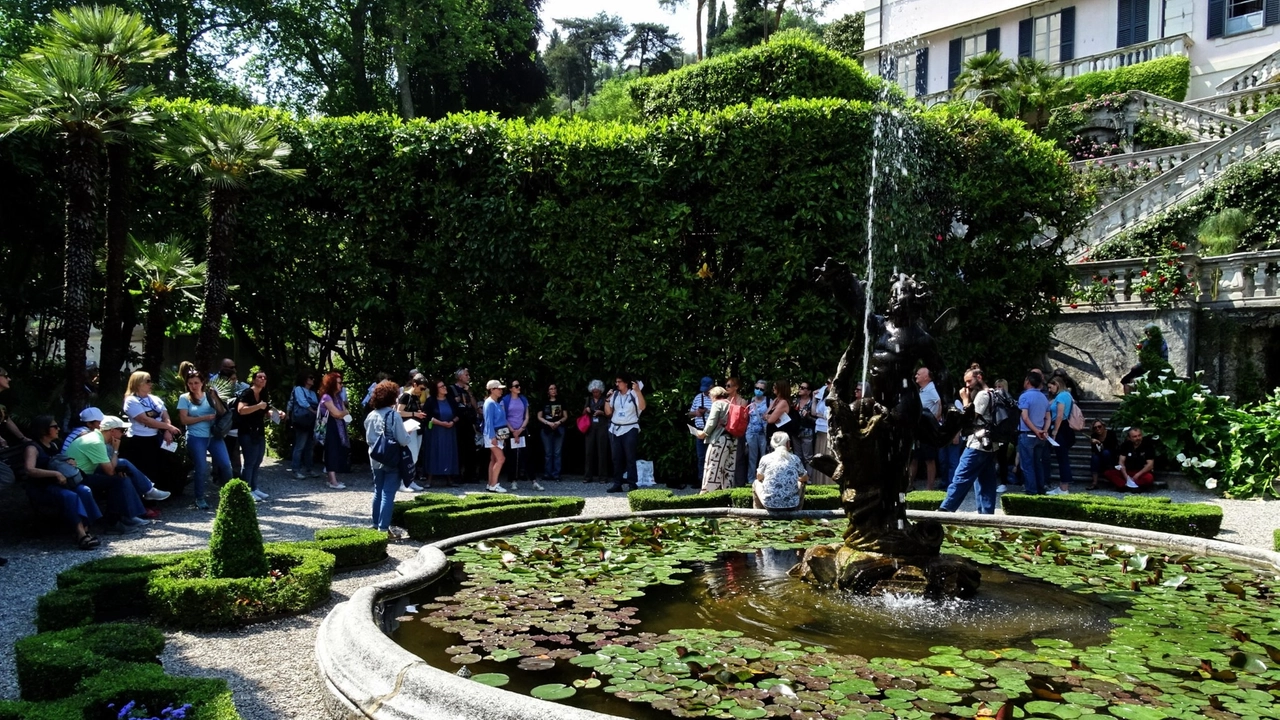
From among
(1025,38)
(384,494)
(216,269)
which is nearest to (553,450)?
(216,269)

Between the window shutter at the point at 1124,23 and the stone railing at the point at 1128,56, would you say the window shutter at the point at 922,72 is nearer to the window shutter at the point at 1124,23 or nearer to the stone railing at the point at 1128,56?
the stone railing at the point at 1128,56

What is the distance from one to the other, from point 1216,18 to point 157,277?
98.6ft

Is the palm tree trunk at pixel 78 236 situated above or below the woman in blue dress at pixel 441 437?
above

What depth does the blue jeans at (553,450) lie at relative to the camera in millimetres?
15352

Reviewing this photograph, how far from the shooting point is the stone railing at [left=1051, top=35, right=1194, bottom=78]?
1174 inches

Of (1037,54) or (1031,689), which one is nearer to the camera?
(1031,689)

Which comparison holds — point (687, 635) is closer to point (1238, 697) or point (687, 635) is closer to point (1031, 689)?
point (1031, 689)

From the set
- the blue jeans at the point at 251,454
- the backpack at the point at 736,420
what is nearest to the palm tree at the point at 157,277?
the blue jeans at the point at 251,454

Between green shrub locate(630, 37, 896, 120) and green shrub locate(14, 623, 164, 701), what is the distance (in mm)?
13120

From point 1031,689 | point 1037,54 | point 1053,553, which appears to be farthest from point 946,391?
point 1037,54

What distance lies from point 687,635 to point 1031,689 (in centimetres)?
189

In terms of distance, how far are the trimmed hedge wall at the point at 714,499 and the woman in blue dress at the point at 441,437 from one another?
431 cm

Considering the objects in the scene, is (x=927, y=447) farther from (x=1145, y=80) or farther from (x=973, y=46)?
(x=973, y=46)

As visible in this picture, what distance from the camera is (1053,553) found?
326 inches
